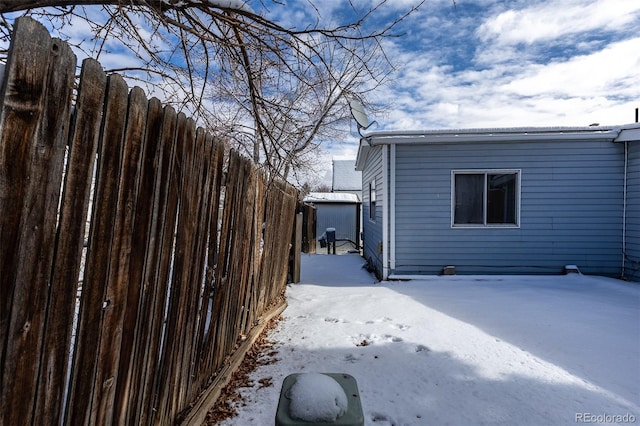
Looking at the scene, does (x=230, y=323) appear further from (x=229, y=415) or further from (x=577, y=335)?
(x=577, y=335)

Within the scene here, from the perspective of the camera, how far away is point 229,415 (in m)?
2.53

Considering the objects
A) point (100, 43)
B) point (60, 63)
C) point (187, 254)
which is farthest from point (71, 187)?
point (100, 43)

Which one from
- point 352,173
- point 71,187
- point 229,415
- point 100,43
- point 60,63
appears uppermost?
point 352,173

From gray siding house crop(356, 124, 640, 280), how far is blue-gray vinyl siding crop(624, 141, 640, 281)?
0.02m

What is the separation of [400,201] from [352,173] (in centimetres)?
3057

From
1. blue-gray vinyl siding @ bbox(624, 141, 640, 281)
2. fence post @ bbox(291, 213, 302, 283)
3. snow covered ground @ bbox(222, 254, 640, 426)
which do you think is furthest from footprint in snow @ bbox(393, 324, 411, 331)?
blue-gray vinyl siding @ bbox(624, 141, 640, 281)

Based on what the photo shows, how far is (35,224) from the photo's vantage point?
103 cm

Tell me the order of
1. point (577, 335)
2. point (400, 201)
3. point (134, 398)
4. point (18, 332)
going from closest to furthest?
point (18, 332), point (134, 398), point (577, 335), point (400, 201)

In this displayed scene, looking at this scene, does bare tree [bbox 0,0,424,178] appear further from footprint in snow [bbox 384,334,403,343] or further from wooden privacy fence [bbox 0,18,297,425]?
footprint in snow [bbox 384,334,403,343]

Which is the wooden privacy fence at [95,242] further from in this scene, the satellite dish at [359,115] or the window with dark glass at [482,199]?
the window with dark glass at [482,199]

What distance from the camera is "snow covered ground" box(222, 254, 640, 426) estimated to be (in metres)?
2.66

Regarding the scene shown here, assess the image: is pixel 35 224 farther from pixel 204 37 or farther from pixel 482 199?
pixel 482 199

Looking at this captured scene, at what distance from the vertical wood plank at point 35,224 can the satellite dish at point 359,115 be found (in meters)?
7.66

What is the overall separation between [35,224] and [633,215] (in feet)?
31.6
